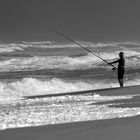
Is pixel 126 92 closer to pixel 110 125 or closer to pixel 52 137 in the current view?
pixel 110 125

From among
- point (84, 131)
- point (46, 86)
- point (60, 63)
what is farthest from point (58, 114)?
point (60, 63)

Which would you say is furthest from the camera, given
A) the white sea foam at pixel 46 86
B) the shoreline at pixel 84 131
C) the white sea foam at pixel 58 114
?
the white sea foam at pixel 46 86

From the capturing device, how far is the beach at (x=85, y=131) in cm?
637

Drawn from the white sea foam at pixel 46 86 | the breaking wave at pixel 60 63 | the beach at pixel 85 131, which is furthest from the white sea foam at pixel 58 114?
the breaking wave at pixel 60 63

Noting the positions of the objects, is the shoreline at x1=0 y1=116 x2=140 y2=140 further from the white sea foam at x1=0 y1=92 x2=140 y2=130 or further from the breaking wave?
the breaking wave

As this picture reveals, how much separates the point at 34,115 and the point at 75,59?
54.7m

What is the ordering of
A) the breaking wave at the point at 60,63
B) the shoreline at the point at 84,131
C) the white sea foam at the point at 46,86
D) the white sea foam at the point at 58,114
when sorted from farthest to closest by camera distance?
the breaking wave at the point at 60,63, the white sea foam at the point at 46,86, the white sea foam at the point at 58,114, the shoreline at the point at 84,131

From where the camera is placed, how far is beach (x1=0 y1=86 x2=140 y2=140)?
6367 millimetres

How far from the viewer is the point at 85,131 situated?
680 centimetres

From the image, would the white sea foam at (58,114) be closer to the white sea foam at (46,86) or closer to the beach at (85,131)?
the beach at (85,131)

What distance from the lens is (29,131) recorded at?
712 cm

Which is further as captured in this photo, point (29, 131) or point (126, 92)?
point (126, 92)

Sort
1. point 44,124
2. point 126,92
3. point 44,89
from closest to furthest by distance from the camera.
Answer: point 44,124 < point 126,92 < point 44,89

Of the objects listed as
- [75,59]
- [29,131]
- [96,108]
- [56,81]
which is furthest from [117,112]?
[75,59]
